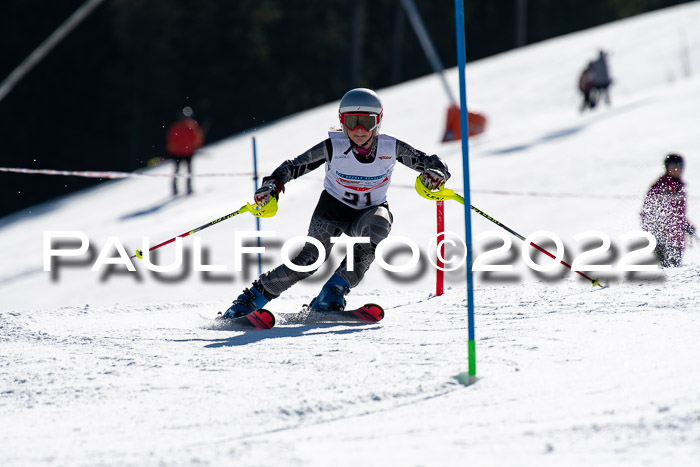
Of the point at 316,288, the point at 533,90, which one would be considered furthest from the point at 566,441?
the point at 533,90

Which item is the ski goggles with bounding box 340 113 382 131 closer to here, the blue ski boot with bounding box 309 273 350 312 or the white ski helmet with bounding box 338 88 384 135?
the white ski helmet with bounding box 338 88 384 135

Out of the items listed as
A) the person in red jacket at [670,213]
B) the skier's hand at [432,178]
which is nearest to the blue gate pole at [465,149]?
the skier's hand at [432,178]

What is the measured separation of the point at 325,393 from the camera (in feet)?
13.2

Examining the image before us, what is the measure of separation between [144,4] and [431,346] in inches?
1348

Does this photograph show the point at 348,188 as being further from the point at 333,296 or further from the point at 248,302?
the point at 248,302

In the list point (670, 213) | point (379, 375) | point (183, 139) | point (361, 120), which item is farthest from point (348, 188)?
point (183, 139)

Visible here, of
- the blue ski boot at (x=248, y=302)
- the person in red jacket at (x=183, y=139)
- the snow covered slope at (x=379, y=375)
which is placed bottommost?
the snow covered slope at (x=379, y=375)

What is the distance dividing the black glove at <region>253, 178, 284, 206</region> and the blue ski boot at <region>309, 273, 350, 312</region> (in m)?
0.64

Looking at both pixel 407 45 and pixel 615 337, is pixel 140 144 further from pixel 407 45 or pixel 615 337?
pixel 615 337

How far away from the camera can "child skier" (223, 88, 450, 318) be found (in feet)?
18.7

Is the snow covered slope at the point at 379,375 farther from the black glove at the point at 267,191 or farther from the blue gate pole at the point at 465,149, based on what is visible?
the black glove at the point at 267,191

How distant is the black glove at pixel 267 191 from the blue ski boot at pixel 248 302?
54cm

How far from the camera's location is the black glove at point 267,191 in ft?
18.7

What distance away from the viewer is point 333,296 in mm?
5754
